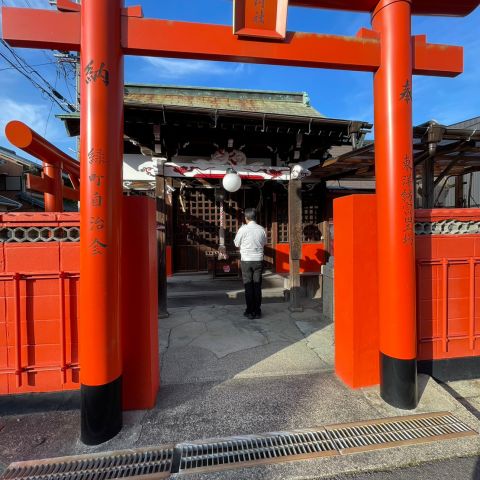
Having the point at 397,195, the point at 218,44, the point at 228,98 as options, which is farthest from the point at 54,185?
the point at 228,98

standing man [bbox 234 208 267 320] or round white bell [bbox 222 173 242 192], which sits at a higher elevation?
round white bell [bbox 222 173 242 192]

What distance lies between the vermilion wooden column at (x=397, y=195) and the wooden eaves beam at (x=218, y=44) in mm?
181

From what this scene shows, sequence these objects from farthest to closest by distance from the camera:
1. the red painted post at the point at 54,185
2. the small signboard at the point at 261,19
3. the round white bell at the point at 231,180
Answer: the round white bell at the point at 231,180 → the red painted post at the point at 54,185 → the small signboard at the point at 261,19

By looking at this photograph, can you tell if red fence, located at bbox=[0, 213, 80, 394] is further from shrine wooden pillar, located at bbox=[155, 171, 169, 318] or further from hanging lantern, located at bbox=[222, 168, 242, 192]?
hanging lantern, located at bbox=[222, 168, 242, 192]

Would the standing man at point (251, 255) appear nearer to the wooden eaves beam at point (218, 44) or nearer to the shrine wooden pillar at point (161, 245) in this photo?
the shrine wooden pillar at point (161, 245)

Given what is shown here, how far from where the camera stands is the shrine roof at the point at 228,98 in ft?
24.6

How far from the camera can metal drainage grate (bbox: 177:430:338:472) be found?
6.36 feet

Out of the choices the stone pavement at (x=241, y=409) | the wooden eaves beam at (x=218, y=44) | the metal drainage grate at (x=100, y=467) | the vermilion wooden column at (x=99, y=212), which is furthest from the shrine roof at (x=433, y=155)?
the metal drainage grate at (x=100, y=467)

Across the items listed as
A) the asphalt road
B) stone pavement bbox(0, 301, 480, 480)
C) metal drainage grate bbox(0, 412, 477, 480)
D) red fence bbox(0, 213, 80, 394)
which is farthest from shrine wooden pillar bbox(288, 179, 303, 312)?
red fence bbox(0, 213, 80, 394)

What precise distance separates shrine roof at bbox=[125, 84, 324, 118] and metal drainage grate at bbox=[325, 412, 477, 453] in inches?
273

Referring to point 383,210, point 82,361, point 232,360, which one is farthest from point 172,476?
point 383,210

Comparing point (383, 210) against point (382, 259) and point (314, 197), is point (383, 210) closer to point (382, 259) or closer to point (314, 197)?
point (382, 259)

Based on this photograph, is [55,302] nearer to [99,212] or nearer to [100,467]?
[99,212]

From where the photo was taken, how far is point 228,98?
8.46m
